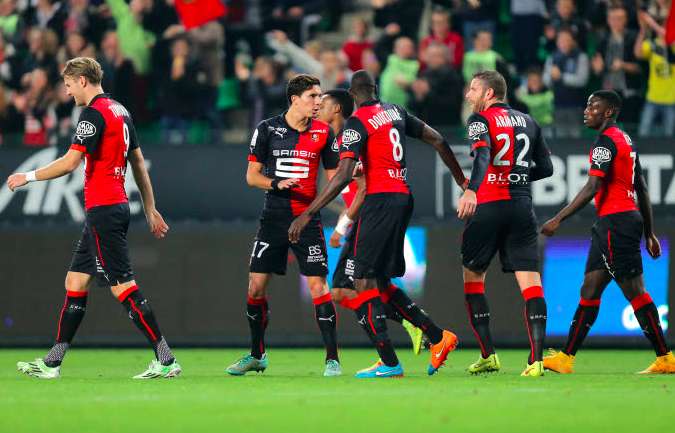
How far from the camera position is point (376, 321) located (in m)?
10.7

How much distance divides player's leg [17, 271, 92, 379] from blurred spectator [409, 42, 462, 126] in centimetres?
714

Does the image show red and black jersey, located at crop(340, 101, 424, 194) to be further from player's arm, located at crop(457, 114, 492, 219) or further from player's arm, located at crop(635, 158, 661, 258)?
player's arm, located at crop(635, 158, 661, 258)

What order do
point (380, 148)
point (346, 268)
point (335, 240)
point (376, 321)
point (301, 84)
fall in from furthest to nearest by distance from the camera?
point (346, 268) < point (335, 240) < point (301, 84) < point (380, 148) < point (376, 321)

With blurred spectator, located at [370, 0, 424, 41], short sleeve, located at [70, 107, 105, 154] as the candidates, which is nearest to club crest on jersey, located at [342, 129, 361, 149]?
short sleeve, located at [70, 107, 105, 154]

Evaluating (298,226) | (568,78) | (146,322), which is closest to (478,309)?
(298,226)

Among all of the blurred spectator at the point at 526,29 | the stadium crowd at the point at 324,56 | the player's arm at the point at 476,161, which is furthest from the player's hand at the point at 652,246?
the blurred spectator at the point at 526,29

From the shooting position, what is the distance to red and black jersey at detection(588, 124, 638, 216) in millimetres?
11562

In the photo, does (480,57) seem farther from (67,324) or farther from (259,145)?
(67,324)

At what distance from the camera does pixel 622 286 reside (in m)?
12.1

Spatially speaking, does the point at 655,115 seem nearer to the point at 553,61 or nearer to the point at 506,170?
the point at 553,61

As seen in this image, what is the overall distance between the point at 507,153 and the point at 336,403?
3293 mm

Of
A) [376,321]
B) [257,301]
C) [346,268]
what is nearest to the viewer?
[376,321]

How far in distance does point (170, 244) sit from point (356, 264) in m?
5.83

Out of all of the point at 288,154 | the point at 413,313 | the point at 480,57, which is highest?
the point at 480,57
